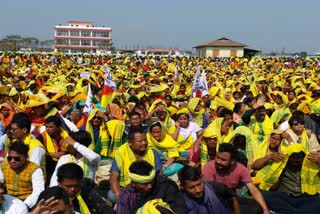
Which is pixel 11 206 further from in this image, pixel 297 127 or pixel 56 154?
pixel 297 127

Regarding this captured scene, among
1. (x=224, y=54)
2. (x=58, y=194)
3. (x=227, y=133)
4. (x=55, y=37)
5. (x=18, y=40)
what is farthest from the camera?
(x=55, y=37)

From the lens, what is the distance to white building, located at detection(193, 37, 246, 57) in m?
60.7

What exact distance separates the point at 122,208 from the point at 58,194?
88 centimetres

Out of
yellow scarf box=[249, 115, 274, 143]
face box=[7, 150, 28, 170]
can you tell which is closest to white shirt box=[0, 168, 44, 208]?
face box=[7, 150, 28, 170]

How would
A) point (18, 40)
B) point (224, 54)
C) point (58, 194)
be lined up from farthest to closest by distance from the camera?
1. point (18, 40)
2. point (224, 54)
3. point (58, 194)

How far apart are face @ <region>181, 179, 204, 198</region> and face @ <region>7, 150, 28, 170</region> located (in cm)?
138

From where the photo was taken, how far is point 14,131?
Result: 5.11m

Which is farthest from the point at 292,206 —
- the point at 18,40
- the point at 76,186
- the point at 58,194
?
the point at 18,40

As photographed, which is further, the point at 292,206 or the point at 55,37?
the point at 55,37

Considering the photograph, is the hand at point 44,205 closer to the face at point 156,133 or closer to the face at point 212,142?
the face at point 212,142

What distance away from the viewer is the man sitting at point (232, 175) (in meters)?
4.59

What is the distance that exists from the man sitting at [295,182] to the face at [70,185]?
2.25 metres

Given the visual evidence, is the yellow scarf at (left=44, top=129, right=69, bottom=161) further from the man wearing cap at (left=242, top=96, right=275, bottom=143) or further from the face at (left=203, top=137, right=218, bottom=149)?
the man wearing cap at (left=242, top=96, right=275, bottom=143)

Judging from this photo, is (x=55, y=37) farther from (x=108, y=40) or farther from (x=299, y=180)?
(x=299, y=180)
